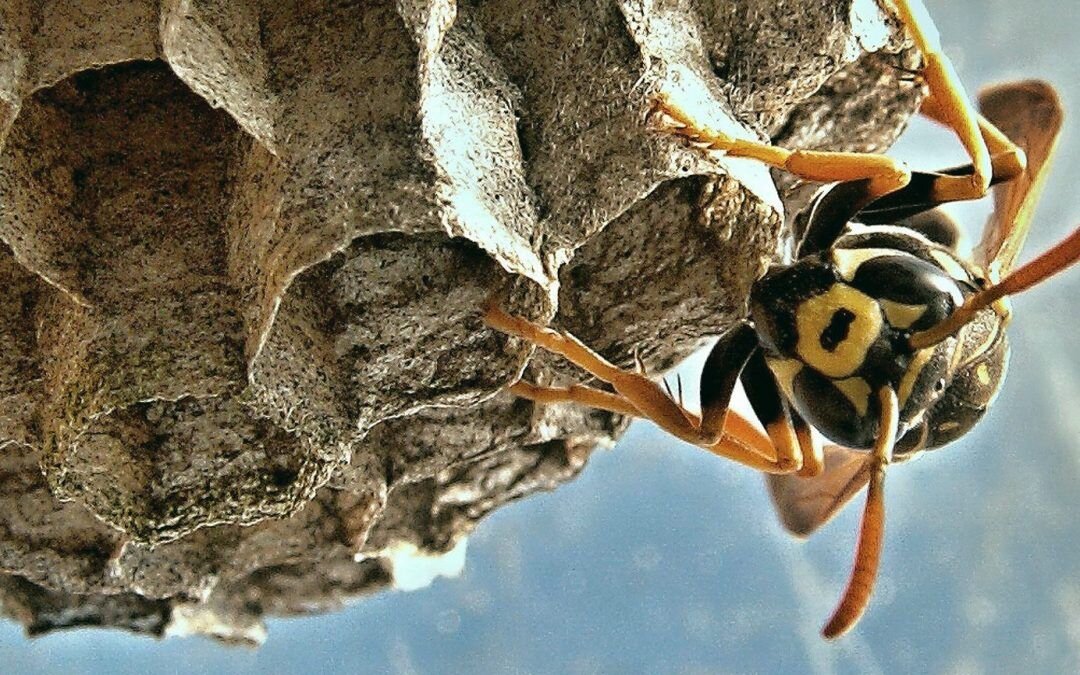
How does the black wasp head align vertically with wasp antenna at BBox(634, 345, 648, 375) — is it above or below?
below

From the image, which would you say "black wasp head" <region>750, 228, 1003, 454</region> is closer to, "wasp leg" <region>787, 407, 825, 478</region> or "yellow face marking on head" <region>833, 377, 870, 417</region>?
"yellow face marking on head" <region>833, 377, 870, 417</region>

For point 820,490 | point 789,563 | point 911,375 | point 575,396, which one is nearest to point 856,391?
point 911,375

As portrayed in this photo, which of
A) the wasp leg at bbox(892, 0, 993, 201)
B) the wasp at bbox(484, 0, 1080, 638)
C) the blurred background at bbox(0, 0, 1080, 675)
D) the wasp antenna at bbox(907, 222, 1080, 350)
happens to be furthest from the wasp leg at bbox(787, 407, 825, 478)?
the blurred background at bbox(0, 0, 1080, 675)

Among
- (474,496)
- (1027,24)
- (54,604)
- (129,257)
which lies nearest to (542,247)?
(129,257)

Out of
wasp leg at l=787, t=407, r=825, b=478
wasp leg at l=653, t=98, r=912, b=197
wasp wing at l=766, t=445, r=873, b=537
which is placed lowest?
wasp wing at l=766, t=445, r=873, b=537

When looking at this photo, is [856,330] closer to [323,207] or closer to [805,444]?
[805,444]

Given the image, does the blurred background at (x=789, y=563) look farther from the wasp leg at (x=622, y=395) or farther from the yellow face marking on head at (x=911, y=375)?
the yellow face marking on head at (x=911, y=375)
